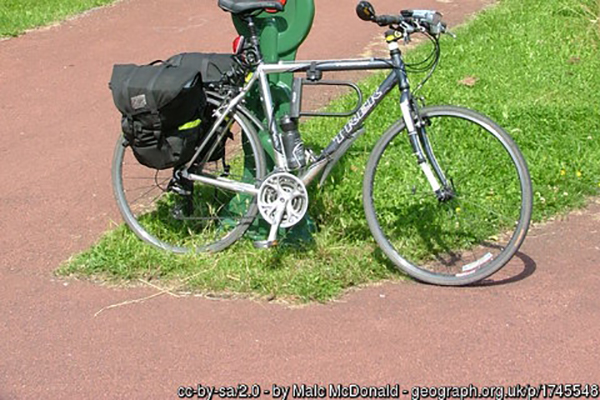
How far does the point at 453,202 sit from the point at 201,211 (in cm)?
146

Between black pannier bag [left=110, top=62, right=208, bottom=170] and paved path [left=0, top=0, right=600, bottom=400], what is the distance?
0.77 metres

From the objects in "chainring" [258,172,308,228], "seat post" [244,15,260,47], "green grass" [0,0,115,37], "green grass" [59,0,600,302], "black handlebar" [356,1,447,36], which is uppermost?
"black handlebar" [356,1,447,36]

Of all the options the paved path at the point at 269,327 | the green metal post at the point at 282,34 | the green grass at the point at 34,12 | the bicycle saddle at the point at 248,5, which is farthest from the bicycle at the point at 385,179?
the green grass at the point at 34,12

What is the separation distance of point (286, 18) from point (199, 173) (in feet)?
3.20

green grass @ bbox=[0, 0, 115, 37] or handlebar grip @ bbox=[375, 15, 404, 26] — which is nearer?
handlebar grip @ bbox=[375, 15, 404, 26]

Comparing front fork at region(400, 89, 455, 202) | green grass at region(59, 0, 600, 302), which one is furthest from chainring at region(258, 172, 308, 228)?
front fork at region(400, 89, 455, 202)

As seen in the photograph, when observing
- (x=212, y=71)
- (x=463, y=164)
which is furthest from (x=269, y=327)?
(x=463, y=164)

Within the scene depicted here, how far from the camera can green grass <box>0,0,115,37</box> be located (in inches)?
420

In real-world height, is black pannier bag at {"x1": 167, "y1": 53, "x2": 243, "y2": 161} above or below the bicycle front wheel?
above

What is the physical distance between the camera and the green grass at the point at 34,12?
1068 cm

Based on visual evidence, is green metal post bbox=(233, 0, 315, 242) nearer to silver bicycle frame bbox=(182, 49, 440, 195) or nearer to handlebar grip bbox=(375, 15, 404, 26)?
silver bicycle frame bbox=(182, 49, 440, 195)

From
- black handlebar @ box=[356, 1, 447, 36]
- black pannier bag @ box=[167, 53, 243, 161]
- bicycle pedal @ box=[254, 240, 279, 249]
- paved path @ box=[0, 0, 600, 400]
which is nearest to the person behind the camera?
paved path @ box=[0, 0, 600, 400]

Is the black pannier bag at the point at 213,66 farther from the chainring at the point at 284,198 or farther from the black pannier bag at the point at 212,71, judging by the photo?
the chainring at the point at 284,198

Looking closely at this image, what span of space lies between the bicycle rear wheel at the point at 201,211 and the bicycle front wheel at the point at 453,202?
2.30 ft
